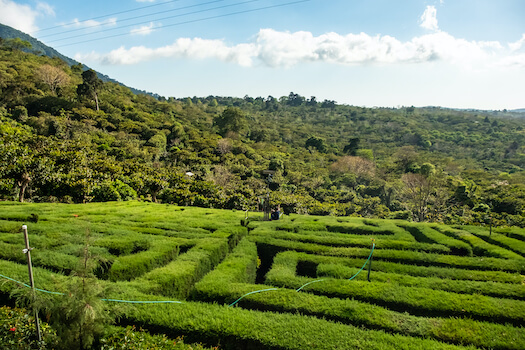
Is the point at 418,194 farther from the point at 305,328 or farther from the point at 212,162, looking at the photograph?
the point at 305,328

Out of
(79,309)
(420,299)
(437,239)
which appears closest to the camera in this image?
(79,309)

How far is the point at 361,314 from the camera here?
319 inches

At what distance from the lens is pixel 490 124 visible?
124688mm

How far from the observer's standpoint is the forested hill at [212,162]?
83.9ft

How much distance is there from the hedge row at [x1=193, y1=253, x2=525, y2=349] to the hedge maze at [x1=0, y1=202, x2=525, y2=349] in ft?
0.10

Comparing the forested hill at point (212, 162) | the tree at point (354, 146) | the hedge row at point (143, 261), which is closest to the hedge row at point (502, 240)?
the forested hill at point (212, 162)

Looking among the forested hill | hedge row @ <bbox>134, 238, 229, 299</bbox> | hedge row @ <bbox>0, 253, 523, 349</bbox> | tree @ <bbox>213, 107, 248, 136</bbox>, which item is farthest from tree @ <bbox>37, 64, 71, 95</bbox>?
hedge row @ <bbox>0, 253, 523, 349</bbox>

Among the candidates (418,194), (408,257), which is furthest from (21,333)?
(418,194)

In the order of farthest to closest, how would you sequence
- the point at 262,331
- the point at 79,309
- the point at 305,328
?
the point at 305,328 < the point at 262,331 < the point at 79,309

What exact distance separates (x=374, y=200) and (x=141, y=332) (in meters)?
35.0

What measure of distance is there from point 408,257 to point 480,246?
5.16m

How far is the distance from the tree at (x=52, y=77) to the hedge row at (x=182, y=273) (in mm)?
61173

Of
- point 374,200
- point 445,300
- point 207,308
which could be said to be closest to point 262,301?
point 207,308

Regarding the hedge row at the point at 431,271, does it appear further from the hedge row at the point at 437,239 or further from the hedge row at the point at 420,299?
the hedge row at the point at 437,239
